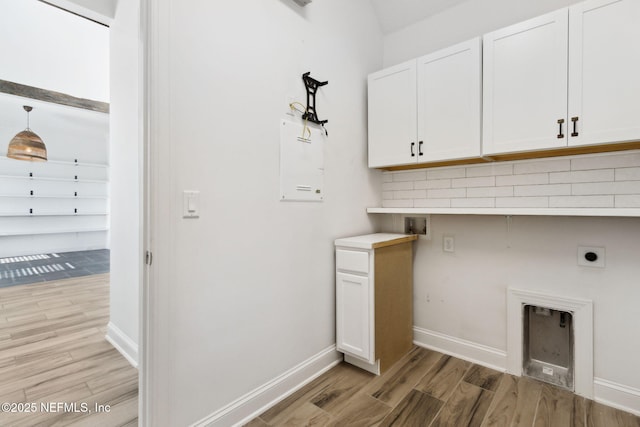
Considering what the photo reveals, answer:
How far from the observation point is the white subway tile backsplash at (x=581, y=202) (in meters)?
1.72

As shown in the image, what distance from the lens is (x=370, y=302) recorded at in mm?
1940

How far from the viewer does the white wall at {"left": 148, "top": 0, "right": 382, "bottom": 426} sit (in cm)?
126

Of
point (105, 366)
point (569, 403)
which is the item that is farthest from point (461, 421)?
point (105, 366)

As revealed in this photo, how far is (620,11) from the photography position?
1455mm

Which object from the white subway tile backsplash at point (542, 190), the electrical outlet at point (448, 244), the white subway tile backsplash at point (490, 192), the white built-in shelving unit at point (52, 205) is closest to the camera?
the white subway tile backsplash at point (542, 190)

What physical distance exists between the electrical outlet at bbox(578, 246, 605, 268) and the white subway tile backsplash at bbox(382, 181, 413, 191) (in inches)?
48.1

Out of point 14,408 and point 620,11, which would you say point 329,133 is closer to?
point 620,11

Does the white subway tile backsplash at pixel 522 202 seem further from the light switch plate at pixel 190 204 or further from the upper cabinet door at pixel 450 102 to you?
the light switch plate at pixel 190 204

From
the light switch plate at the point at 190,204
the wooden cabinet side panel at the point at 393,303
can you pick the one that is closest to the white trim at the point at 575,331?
the wooden cabinet side panel at the point at 393,303

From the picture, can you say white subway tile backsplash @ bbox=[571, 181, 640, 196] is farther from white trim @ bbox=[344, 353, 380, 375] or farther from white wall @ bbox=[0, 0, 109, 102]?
white wall @ bbox=[0, 0, 109, 102]

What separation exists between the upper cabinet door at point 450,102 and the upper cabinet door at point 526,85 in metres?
0.06

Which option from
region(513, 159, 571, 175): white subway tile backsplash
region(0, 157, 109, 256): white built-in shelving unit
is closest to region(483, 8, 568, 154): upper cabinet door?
region(513, 159, 571, 175): white subway tile backsplash

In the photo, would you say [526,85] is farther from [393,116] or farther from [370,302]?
[370,302]

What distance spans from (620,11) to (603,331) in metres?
1.79
